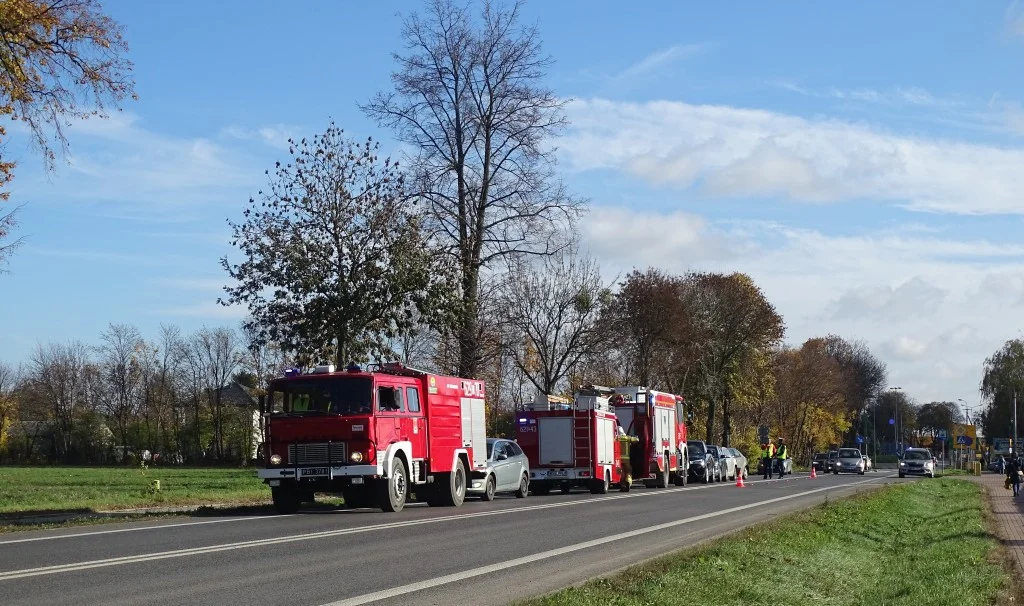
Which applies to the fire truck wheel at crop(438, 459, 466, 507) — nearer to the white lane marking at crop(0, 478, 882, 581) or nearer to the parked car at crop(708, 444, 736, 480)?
the white lane marking at crop(0, 478, 882, 581)

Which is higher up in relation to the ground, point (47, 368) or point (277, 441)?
point (47, 368)

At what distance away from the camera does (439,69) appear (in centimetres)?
3912

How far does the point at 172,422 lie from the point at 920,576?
9518cm

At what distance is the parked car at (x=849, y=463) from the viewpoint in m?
68.8

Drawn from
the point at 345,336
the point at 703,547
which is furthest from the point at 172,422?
the point at 703,547

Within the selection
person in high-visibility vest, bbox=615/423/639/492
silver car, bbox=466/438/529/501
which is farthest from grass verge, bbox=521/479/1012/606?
person in high-visibility vest, bbox=615/423/639/492

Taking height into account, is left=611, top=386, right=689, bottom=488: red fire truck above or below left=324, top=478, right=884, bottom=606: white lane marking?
above

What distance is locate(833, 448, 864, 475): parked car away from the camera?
6875 cm

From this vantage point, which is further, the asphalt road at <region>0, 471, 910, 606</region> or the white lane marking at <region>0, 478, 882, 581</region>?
the white lane marking at <region>0, 478, 882, 581</region>

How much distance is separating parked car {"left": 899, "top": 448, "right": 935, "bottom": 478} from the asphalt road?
40.7 meters

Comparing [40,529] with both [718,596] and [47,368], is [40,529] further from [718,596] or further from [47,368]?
[47,368]

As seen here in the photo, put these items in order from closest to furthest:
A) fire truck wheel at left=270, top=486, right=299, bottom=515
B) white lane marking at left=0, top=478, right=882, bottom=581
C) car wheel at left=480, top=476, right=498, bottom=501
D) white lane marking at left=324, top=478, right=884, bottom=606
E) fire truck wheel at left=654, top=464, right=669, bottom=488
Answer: white lane marking at left=324, top=478, right=884, bottom=606
white lane marking at left=0, top=478, right=882, bottom=581
fire truck wheel at left=270, top=486, right=299, bottom=515
car wheel at left=480, top=476, right=498, bottom=501
fire truck wheel at left=654, top=464, right=669, bottom=488

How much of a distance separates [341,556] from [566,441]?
20.3 meters

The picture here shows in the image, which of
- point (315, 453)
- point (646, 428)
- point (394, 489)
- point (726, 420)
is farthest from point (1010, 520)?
point (726, 420)
